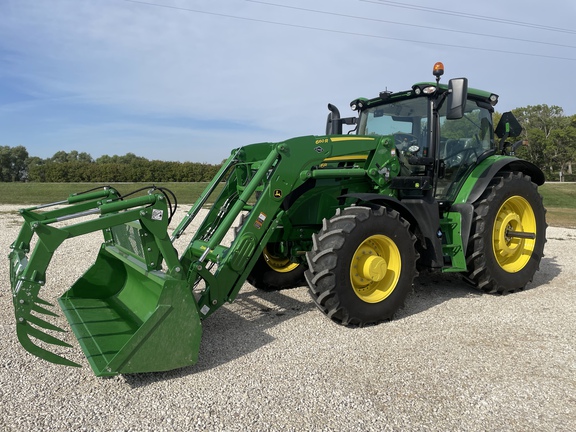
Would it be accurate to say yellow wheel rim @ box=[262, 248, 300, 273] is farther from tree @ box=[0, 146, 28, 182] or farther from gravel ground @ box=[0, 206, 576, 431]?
tree @ box=[0, 146, 28, 182]

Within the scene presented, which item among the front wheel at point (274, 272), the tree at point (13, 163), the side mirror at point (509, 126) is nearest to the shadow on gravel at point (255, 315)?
the front wheel at point (274, 272)

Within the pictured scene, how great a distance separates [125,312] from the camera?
15.1 feet

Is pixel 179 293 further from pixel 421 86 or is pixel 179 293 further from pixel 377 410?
pixel 421 86

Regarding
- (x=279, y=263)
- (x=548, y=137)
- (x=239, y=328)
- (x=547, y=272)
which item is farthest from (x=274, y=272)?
(x=548, y=137)

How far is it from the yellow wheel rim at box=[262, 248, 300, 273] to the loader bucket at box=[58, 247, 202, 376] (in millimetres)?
1810

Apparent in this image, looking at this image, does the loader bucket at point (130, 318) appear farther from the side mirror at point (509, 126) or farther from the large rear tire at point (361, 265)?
the side mirror at point (509, 126)

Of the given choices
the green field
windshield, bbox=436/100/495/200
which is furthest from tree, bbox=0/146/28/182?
windshield, bbox=436/100/495/200

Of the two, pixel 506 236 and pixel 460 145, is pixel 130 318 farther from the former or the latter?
pixel 506 236

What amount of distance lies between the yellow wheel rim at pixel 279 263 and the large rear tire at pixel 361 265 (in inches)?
59.4

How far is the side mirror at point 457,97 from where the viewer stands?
16.6 feet

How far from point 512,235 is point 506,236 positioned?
83 mm

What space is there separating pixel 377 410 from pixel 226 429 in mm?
1010

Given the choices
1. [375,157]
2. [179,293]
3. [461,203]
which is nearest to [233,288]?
[179,293]

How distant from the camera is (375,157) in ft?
17.4
